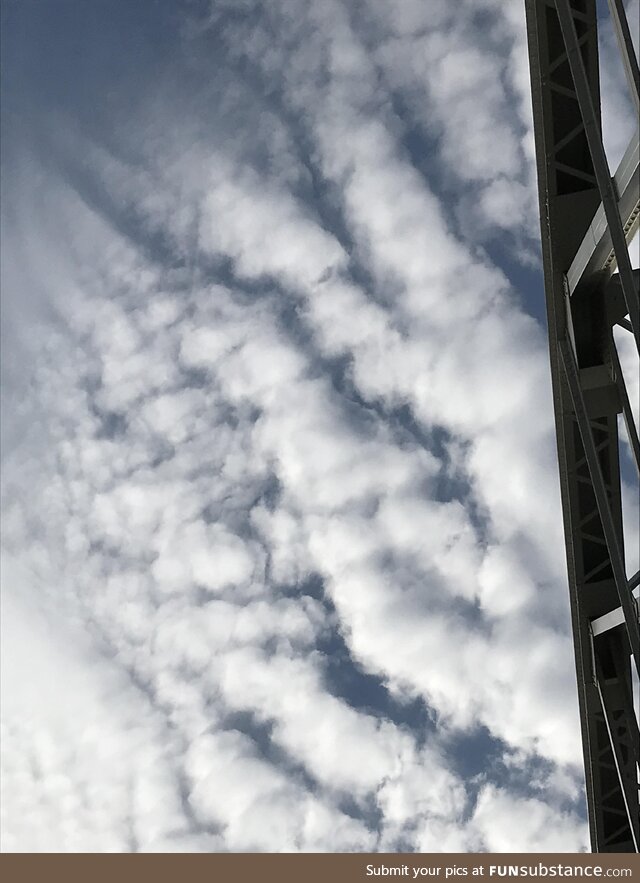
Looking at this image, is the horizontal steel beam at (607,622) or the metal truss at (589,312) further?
the horizontal steel beam at (607,622)

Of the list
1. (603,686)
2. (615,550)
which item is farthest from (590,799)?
(615,550)

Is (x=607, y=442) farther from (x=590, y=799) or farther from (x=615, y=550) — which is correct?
(x=590, y=799)

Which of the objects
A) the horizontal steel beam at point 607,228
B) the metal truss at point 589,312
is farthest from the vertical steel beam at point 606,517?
the horizontal steel beam at point 607,228

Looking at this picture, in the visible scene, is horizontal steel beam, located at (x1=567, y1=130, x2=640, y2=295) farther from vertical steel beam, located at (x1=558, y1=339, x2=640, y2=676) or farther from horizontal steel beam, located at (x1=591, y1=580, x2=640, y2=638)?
horizontal steel beam, located at (x1=591, y1=580, x2=640, y2=638)

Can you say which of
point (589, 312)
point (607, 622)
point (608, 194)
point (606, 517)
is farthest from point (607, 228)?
A: point (607, 622)

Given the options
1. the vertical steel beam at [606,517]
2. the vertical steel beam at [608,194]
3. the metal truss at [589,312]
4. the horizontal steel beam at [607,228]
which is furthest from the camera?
the vertical steel beam at [606,517]

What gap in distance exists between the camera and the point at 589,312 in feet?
43.4

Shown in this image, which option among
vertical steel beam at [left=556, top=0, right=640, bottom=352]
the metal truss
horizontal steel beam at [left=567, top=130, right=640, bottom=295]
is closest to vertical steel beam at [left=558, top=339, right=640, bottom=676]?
the metal truss

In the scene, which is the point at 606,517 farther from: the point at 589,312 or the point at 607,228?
the point at 607,228

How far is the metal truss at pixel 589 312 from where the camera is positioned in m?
10.8

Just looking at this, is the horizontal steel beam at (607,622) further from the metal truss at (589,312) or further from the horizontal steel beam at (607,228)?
the horizontal steel beam at (607,228)

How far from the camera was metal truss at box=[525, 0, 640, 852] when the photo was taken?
10.8 meters

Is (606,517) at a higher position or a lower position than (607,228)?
lower

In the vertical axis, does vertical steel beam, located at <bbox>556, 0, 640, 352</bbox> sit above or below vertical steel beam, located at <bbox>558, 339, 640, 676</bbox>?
above
